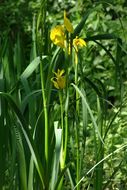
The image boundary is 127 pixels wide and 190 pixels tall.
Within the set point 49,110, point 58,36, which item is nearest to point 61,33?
point 58,36

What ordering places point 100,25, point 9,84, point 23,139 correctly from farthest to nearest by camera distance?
1. point 100,25
2. point 9,84
3. point 23,139

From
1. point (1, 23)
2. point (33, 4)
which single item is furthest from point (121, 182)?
point (1, 23)

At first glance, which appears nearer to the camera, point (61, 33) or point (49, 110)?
point (61, 33)

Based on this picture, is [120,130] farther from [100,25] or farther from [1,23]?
[1,23]

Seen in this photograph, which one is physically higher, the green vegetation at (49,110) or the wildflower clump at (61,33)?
the wildflower clump at (61,33)

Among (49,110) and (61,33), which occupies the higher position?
(61,33)

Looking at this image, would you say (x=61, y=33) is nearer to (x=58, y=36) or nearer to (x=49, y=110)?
(x=58, y=36)

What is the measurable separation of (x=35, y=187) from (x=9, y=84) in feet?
1.39

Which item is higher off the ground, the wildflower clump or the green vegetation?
the wildflower clump

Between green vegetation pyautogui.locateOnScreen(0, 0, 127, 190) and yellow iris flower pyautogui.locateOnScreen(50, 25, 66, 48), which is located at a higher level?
yellow iris flower pyautogui.locateOnScreen(50, 25, 66, 48)

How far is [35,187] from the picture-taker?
1.88 meters

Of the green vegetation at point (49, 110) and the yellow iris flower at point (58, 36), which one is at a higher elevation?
the yellow iris flower at point (58, 36)

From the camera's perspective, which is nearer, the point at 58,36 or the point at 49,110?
the point at 58,36

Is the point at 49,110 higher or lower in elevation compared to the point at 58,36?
lower
